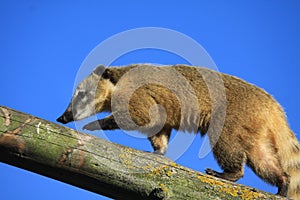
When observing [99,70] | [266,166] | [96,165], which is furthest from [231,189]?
[99,70]

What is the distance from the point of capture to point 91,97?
7688mm

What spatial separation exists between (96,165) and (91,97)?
161 inches

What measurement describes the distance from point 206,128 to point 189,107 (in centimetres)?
45

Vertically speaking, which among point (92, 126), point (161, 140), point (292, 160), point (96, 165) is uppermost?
point (92, 126)

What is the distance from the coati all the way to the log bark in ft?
6.90

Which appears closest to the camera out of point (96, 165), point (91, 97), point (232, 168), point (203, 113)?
point (96, 165)

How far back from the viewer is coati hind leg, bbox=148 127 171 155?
280 inches

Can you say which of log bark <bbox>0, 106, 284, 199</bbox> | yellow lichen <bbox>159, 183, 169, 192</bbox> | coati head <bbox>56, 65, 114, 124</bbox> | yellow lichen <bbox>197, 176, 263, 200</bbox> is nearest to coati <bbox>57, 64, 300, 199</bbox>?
coati head <bbox>56, 65, 114, 124</bbox>

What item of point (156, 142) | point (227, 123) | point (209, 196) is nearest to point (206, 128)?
point (227, 123)

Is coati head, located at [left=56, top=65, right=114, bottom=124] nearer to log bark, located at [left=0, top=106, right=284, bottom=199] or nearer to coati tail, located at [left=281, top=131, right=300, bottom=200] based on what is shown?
coati tail, located at [left=281, top=131, right=300, bottom=200]

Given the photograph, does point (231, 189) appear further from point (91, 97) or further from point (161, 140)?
point (91, 97)

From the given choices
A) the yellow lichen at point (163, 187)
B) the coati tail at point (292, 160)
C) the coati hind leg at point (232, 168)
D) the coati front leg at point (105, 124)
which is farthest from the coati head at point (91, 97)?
the yellow lichen at point (163, 187)

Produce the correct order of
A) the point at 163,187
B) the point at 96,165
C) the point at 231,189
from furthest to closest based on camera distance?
the point at 231,189
the point at 163,187
the point at 96,165

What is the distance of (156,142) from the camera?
7125 mm
